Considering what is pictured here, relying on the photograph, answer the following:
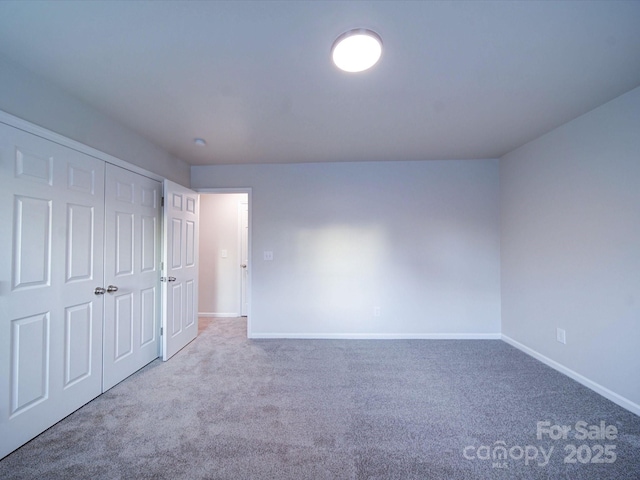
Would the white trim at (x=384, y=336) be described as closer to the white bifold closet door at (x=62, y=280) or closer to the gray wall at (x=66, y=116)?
the white bifold closet door at (x=62, y=280)

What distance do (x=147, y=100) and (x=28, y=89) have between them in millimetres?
655

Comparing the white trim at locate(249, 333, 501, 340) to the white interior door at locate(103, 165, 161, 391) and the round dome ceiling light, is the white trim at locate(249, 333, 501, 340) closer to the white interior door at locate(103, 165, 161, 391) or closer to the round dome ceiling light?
the white interior door at locate(103, 165, 161, 391)

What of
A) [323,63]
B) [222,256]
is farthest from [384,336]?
[323,63]

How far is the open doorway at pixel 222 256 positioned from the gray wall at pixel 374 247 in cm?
103

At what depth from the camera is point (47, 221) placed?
1729 millimetres

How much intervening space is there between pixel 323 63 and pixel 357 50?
24 centimetres

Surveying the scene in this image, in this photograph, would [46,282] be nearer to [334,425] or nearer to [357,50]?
[334,425]

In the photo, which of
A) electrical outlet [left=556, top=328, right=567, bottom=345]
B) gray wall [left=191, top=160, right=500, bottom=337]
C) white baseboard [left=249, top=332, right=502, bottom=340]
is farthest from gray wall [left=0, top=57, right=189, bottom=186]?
electrical outlet [left=556, top=328, right=567, bottom=345]

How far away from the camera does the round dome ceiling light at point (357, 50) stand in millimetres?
1357

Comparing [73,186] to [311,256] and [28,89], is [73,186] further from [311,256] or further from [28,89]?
[311,256]

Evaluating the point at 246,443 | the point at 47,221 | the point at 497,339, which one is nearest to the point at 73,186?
the point at 47,221

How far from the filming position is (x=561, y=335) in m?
2.50

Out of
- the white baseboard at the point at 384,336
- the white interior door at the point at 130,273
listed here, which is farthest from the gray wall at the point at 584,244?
the white interior door at the point at 130,273

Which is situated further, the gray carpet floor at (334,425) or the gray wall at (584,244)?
the gray wall at (584,244)
